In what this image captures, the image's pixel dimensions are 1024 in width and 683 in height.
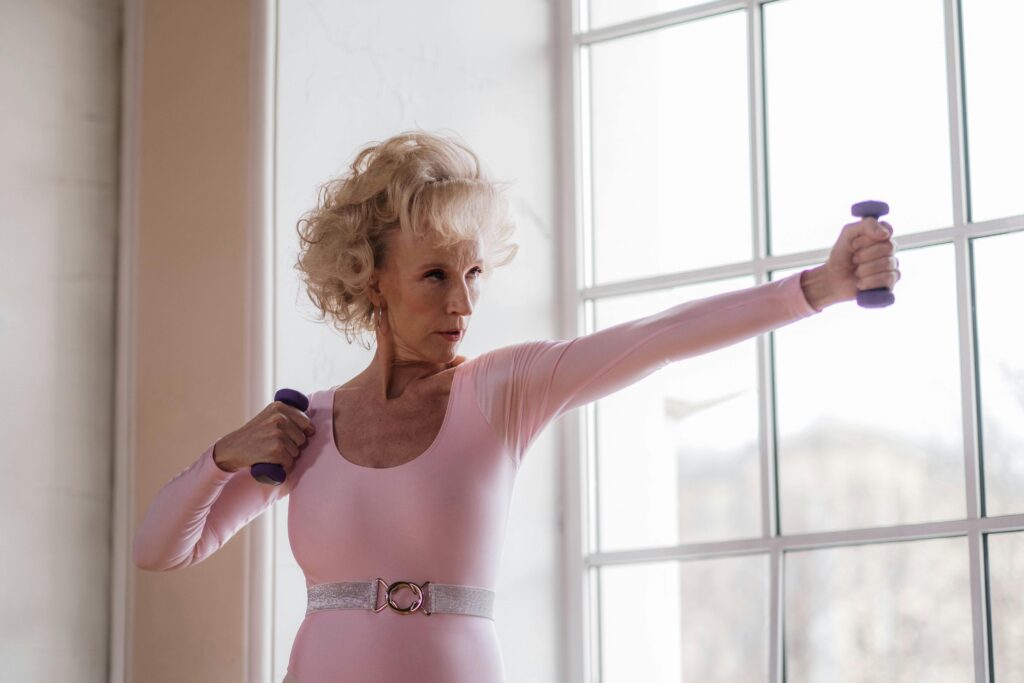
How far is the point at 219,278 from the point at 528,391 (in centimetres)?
59

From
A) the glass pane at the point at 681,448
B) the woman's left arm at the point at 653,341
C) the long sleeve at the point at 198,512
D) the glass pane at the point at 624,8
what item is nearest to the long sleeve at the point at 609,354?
the woman's left arm at the point at 653,341

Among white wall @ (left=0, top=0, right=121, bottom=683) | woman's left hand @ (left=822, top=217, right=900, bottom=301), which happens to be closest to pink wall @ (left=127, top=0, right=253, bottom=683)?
white wall @ (left=0, top=0, right=121, bottom=683)

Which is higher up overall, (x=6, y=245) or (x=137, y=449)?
(x=6, y=245)

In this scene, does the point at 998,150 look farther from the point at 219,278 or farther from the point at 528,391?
the point at 219,278

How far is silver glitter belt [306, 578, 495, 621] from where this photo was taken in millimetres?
1561

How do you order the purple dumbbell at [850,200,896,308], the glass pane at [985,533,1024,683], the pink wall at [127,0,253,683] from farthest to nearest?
the pink wall at [127,0,253,683] < the glass pane at [985,533,1024,683] < the purple dumbbell at [850,200,896,308]

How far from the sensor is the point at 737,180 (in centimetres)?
224

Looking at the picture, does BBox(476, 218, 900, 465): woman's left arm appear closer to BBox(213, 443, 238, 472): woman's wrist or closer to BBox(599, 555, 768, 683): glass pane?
BBox(213, 443, 238, 472): woman's wrist

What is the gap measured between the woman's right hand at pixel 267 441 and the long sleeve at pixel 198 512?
23mm

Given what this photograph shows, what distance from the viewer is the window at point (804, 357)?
76.4 inches

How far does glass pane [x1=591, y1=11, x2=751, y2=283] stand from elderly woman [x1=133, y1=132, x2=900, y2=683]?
0.58 m

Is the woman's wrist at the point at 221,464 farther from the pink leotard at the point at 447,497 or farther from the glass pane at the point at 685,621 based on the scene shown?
the glass pane at the point at 685,621

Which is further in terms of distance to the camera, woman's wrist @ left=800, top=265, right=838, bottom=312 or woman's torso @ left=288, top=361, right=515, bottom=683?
woman's torso @ left=288, top=361, right=515, bottom=683

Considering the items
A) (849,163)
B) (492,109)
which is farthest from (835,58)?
(492,109)
